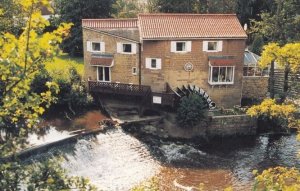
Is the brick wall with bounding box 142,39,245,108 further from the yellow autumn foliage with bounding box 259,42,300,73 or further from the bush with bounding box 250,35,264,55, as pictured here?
the yellow autumn foliage with bounding box 259,42,300,73

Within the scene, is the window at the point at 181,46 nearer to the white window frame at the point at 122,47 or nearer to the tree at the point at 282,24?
the white window frame at the point at 122,47

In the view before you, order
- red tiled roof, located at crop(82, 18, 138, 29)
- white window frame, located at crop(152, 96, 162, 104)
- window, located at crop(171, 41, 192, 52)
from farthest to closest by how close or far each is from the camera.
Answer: red tiled roof, located at crop(82, 18, 138, 29) < window, located at crop(171, 41, 192, 52) < white window frame, located at crop(152, 96, 162, 104)

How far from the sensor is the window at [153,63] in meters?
36.4

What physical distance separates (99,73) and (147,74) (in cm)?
463

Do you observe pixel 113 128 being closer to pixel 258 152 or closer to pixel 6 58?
pixel 258 152

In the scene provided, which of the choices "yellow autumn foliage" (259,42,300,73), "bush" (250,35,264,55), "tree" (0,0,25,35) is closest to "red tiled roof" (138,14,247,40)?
"tree" (0,0,25,35)

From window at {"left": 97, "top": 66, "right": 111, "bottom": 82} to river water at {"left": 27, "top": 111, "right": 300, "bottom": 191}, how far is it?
717 centimetres

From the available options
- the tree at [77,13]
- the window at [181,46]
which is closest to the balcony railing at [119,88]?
the window at [181,46]

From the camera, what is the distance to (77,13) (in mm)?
49938

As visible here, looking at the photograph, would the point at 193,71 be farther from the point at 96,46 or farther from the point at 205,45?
the point at 96,46

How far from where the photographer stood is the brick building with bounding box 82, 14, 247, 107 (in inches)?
1425

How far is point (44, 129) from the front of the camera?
31.4 m

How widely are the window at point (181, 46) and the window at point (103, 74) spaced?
6.52 meters

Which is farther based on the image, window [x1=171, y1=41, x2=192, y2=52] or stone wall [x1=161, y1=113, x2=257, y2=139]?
window [x1=171, y1=41, x2=192, y2=52]
